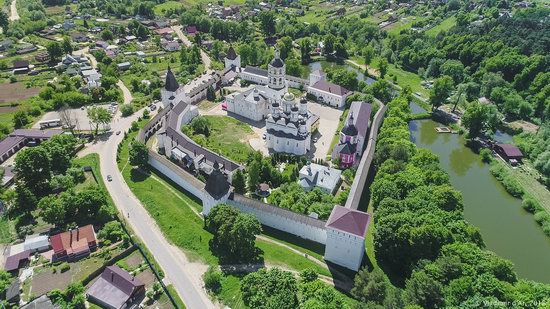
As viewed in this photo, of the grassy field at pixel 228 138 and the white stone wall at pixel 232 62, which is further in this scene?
the white stone wall at pixel 232 62

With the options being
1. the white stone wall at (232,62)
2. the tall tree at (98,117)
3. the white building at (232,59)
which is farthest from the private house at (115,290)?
the white stone wall at (232,62)

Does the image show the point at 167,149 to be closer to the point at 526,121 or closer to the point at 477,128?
the point at 477,128

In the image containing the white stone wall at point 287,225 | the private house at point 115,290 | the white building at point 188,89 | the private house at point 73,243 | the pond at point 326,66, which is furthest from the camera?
the pond at point 326,66

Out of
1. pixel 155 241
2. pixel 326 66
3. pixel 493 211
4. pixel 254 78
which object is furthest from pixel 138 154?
pixel 326 66

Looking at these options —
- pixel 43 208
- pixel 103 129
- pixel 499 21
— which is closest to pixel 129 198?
pixel 43 208

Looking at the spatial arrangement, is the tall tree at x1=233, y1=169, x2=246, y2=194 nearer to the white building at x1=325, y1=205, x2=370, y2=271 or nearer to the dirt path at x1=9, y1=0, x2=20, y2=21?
the white building at x1=325, y1=205, x2=370, y2=271

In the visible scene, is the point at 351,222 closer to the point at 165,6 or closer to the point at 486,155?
the point at 486,155

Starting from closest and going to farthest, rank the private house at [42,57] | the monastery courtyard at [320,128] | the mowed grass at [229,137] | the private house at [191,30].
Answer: the mowed grass at [229,137] < the monastery courtyard at [320,128] < the private house at [42,57] < the private house at [191,30]

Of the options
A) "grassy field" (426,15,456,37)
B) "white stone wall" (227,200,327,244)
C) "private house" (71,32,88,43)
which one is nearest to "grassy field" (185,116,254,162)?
"white stone wall" (227,200,327,244)

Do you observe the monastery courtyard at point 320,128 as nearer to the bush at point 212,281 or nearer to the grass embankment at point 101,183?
the grass embankment at point 101,183
